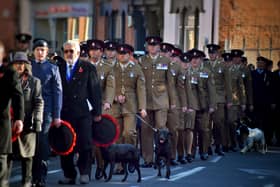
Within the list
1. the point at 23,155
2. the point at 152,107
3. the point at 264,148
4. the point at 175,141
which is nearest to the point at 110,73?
the point at 152,107

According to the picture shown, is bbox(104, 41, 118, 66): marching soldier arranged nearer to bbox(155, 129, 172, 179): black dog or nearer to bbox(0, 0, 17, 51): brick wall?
bbox(155, 129, 172, 179): black dog

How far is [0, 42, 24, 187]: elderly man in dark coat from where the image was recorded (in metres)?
8.52

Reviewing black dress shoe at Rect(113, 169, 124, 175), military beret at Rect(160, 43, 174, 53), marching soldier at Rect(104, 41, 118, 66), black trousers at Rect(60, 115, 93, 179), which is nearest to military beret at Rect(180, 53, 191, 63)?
military beret at Rect(160, 43, 174, 53)

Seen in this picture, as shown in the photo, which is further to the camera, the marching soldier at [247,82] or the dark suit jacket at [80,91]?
the marching soldier at [247,82]

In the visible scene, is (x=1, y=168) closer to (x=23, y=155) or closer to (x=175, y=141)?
(x=23, y=155)

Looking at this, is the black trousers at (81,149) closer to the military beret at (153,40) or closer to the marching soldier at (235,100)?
the military beret at (153,40)

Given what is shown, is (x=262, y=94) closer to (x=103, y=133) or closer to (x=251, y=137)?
(x=251, y=137)

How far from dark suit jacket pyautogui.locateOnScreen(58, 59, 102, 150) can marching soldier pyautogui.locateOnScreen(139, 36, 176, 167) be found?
109 inches

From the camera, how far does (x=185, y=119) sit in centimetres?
1483

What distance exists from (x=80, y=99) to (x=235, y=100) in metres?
7.57

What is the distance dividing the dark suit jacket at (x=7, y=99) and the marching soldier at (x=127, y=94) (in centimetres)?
414

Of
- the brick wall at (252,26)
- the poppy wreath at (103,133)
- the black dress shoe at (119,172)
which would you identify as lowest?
the black dress shoe at (119,172)

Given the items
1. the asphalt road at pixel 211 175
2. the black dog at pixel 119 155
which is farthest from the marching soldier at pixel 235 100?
the black dog at pixel 119 155

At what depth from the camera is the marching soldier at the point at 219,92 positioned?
16938mm
